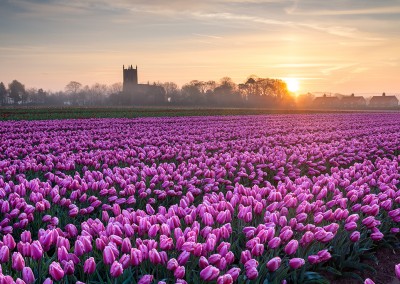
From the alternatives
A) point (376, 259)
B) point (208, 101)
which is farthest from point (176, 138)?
point (208, 101)

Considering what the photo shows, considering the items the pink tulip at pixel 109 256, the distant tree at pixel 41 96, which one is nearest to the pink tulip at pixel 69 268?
the pink tulip at pixel 109 256

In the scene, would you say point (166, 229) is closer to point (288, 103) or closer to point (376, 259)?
point (376, 259)

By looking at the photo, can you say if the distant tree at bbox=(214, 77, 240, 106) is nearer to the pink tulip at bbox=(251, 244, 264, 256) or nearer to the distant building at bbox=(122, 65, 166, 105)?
the distant building at bbox=(122, 65, 166, 105)

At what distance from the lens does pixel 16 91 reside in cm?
13138

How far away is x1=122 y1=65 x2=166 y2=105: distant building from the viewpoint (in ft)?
374

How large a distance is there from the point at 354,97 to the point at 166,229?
606ft

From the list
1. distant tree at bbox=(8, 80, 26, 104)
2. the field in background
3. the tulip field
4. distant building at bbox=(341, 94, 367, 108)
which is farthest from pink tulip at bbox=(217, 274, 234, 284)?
distant building at bbox=(341, 94, 367, 108)

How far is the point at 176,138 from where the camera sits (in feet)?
51.8

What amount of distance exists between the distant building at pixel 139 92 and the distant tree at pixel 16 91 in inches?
1296

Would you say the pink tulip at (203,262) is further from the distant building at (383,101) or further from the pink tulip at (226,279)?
the distant building at (383,101)

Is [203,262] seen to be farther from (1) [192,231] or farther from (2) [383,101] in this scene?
(2) [383,101]

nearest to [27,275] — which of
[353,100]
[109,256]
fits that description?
[109,256]

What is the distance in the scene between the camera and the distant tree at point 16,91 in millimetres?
128975

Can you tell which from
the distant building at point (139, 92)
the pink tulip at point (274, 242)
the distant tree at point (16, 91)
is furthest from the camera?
Result: the distant tree at point (16, 91)
